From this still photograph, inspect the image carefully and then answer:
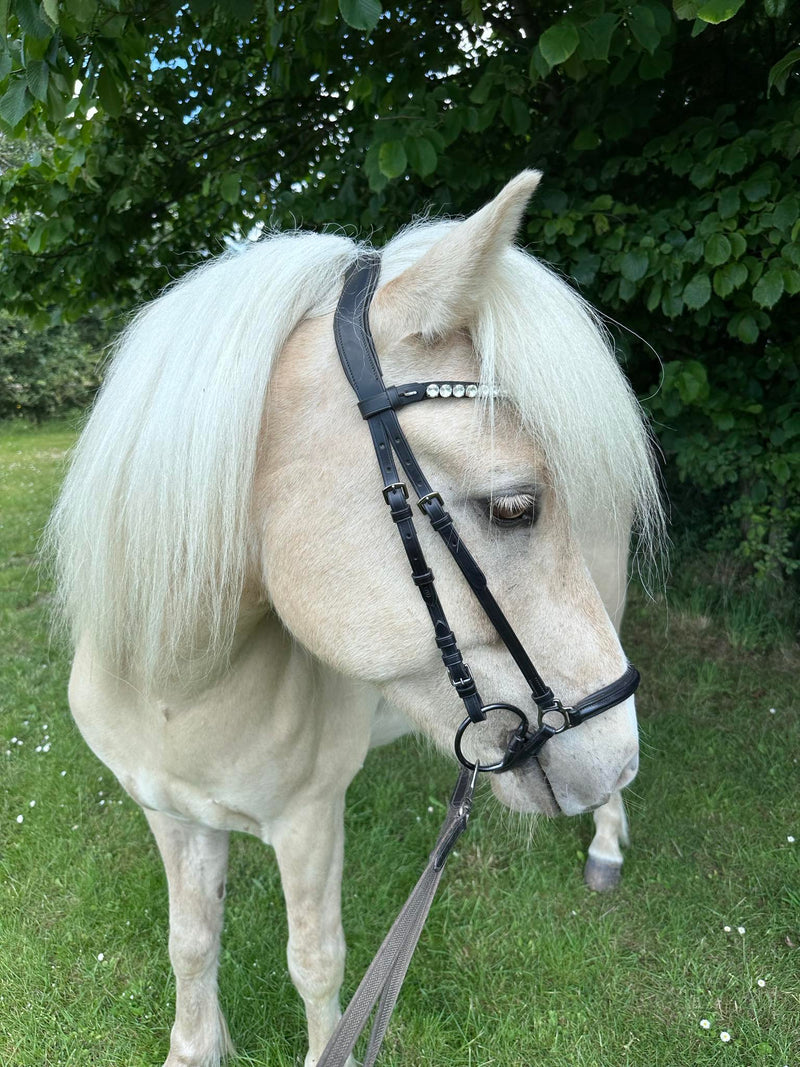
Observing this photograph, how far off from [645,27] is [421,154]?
2.72 ft

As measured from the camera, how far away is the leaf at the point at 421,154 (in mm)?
2633

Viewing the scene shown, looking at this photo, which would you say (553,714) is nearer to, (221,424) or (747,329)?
(221,424)

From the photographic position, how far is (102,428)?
1367 mm

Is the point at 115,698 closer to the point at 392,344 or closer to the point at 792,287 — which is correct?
the point at 392,344

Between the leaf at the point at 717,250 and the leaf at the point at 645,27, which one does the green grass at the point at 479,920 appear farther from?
the leaf at the point at 645,27

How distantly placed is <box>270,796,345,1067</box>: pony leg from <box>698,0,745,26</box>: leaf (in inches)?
89.3

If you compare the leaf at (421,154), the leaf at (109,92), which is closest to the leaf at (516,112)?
the leaf at (421,154)

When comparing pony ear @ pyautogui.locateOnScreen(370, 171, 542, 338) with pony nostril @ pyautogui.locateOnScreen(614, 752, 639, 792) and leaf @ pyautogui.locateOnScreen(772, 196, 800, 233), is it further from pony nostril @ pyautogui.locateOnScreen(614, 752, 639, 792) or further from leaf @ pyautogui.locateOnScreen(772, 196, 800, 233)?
leaf @ pyautogui.locateOnScreen(772, 196, 800, 233)

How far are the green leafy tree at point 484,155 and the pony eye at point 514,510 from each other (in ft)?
5.54

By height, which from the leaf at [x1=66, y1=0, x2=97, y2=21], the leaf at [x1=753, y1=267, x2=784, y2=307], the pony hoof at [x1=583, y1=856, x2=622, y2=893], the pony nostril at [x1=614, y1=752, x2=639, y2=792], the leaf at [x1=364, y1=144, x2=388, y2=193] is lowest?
the pony hoof at [x1=583, y1=856, x2=622, y2=893]

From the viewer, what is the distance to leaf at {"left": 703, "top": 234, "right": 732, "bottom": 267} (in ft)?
9.24

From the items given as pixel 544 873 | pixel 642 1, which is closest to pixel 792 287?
pixel 642 1

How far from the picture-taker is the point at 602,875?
289 cm

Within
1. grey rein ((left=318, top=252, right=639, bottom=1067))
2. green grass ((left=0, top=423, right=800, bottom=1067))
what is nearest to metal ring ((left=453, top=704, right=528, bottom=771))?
grey rein ((left=318, top=252, right=639, bottom=1067))
